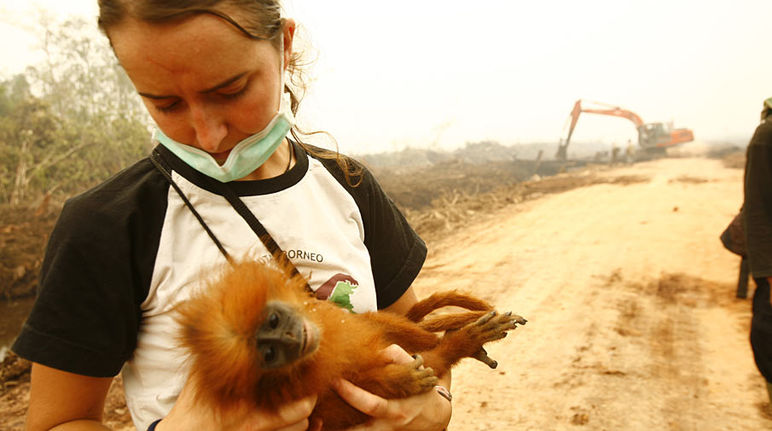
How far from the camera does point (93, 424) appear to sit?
1229 millimetres

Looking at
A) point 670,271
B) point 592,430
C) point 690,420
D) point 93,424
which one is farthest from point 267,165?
point 670,271

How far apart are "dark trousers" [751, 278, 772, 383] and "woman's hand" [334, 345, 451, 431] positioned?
2.54 m

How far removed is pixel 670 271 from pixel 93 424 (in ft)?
22.4

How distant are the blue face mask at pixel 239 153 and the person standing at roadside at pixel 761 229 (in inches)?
117

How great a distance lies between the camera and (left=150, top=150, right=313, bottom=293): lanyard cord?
133cm

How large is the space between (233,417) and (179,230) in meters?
0.52

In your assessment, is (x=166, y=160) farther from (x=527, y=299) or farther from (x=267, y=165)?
(x=527, y=299)

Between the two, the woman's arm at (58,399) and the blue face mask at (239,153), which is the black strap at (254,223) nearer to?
the blue face mask at (239,153)

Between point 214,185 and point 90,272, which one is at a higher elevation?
point 214,185

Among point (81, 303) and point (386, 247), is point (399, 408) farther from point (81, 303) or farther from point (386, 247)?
point (81, 303)

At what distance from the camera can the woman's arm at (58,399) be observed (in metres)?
1.16

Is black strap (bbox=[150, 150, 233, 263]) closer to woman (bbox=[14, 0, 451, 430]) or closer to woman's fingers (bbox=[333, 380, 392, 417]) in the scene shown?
woman (bbox=[14, 0, 451, 430])

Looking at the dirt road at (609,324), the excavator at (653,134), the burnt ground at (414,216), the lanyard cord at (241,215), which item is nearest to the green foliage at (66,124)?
the burnt ground at (414,216)

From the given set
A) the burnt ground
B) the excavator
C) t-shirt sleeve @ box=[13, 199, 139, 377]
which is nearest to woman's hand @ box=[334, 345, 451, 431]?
t-shirt sleeve @ box=[13, 199, 139, 377]
